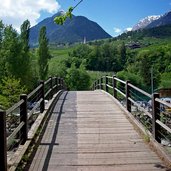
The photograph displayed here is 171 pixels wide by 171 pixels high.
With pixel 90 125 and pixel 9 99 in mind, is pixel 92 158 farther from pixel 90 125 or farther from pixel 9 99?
pixel 9 99

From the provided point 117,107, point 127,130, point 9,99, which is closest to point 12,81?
point 9,99

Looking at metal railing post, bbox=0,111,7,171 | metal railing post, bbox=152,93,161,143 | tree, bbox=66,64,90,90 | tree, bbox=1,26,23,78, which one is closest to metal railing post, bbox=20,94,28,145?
metal railing post, bbox=0,111,7,171

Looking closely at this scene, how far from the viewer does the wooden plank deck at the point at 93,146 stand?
24.0 feet

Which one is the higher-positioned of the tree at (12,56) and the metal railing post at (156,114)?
the tree at (12,56)

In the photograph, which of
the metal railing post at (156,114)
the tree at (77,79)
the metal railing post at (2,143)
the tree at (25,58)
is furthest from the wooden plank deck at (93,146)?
the tree at (77,79)

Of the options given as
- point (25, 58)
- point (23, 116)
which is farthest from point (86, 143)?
point (25, 58)

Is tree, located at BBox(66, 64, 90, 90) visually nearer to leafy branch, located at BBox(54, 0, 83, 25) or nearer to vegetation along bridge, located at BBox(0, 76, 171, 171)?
vegetation along bridge, located at BBox(0, 76, 171, 171)

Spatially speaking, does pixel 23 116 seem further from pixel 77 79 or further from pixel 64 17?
pixel 77 79

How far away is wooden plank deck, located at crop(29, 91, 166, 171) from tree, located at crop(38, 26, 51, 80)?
73787mm

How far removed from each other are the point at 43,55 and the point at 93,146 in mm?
80439

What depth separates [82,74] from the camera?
125938 mm

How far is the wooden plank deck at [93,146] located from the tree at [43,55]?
73.8 m

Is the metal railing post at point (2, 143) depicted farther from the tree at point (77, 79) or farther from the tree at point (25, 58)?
the tree at point (77, 79)

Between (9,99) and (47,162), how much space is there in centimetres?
5147
